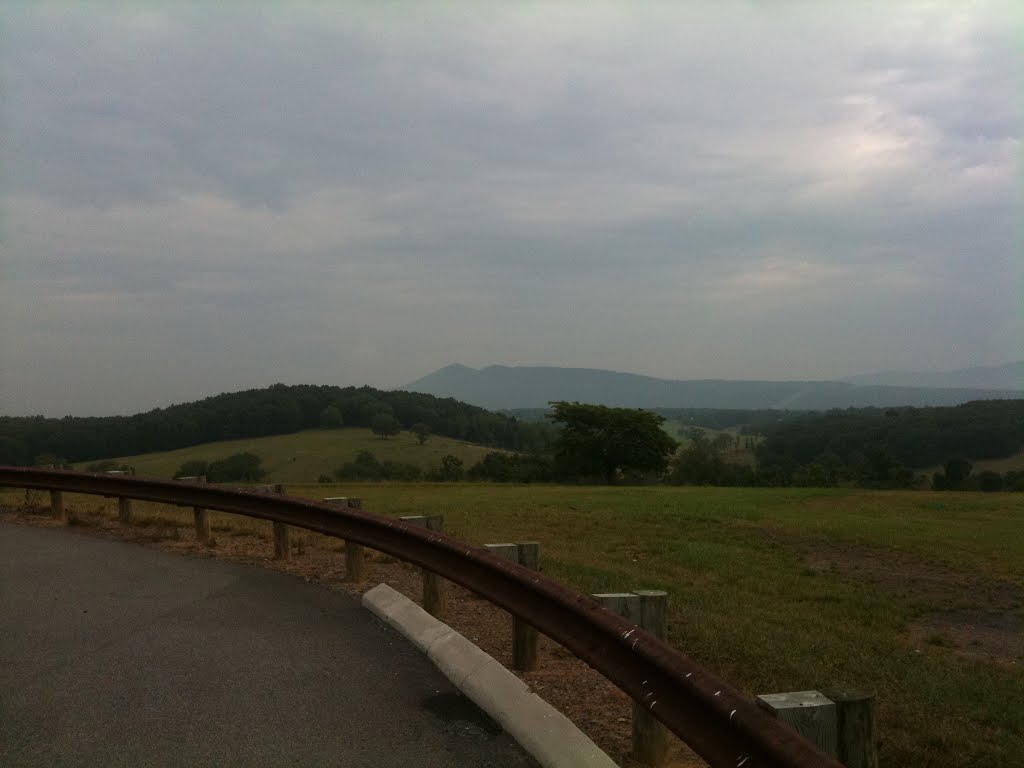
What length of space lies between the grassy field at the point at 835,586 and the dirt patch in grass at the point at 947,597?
31 mm

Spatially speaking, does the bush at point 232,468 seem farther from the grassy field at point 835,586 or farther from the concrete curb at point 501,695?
the concrete curb at point 501,695

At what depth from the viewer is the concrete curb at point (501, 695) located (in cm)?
420

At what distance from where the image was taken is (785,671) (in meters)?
6.64

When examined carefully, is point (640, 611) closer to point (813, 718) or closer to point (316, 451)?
point (813, 718)

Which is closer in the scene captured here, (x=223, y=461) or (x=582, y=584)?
(x=582, y=584)

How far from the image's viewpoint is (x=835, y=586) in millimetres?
11938

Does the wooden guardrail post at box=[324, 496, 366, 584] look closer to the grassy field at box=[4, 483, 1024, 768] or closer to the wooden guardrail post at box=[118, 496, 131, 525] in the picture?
the grassy field at box=[4, 483, 1024, 768]

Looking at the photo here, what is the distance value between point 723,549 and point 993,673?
7218 mm

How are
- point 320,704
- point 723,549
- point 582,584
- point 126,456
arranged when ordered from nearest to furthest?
point 320,704 < point 582,584 < point 723,549 < point 126,456

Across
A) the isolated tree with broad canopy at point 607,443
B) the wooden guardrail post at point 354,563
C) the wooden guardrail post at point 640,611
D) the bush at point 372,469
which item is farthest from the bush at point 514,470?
the wooden guardrail post at point 640,611

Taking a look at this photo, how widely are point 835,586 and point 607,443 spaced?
50.0 meters

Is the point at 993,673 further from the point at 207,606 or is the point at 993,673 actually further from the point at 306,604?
the point at 207,606

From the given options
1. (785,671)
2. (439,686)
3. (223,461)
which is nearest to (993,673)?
(785,671)

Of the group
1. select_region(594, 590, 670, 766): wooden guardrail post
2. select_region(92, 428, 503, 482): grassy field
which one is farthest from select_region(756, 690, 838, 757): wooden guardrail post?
select_region(92, 428, 503, 482): grassy field
